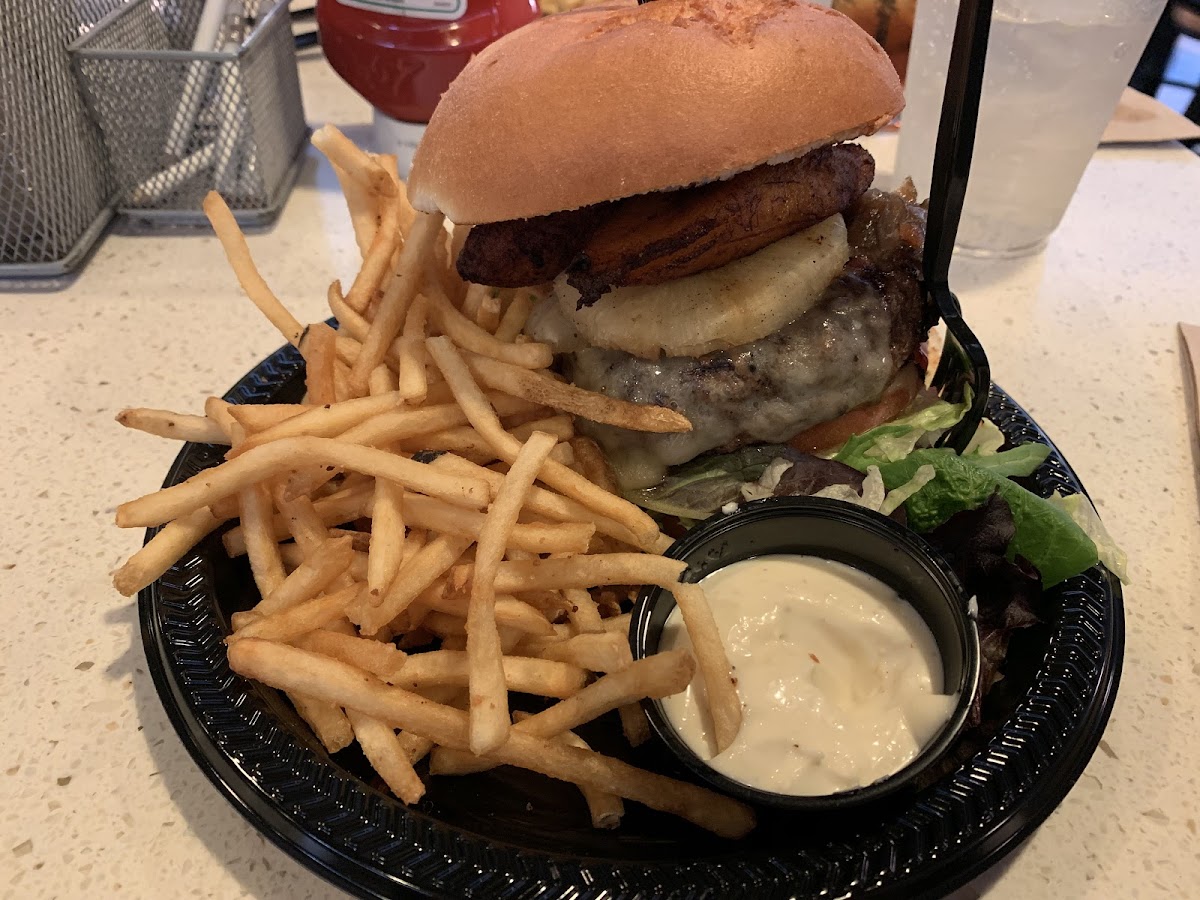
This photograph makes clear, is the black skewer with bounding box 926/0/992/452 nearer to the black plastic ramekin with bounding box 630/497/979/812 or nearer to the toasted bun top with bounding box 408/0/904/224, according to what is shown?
the toasted bun top with bounding box 408/0/904/224

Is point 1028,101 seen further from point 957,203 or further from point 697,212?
point 697,212

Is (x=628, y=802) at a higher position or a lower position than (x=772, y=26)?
lower

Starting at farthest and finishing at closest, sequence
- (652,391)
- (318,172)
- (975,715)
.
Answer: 1. (318,172)
2. (652,391)
3. (975,715)

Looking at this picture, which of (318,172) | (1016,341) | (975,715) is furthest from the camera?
(318,172)

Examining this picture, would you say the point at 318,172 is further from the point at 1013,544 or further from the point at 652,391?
the point at 1013,544

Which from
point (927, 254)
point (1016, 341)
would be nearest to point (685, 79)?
point (927, 254)

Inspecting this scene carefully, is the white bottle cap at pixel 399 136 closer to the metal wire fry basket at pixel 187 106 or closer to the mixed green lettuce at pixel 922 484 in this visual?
the metal wire fry basket at pixel 187 106

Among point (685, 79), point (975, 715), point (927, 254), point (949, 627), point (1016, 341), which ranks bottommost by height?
point (1016, 341)

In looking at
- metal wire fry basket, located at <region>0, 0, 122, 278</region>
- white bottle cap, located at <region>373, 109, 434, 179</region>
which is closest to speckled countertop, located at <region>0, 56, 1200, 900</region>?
metal wire fry basket, located at <region>0, 0, 122, 278</region>
